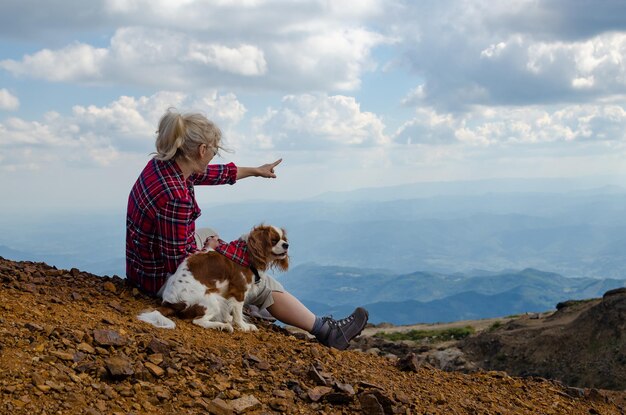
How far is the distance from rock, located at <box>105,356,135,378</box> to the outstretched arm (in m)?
3.90

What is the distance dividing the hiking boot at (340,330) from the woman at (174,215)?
0.01m

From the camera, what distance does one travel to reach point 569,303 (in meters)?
25.4

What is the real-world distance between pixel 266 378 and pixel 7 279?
3.87 meters

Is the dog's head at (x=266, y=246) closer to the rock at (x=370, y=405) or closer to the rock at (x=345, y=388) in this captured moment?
the rock at (x=345, y=388)

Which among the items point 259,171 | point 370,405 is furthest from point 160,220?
point 370,405

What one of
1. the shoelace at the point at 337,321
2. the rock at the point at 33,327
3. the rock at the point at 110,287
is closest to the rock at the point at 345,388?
the shoelace at the point at 337,321

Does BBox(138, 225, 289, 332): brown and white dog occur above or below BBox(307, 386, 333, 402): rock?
above

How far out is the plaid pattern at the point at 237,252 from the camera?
7.54m

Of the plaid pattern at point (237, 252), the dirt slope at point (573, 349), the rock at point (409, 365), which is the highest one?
the plaid pattern at point (237, 252)

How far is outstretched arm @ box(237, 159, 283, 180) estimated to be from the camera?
8766 mm

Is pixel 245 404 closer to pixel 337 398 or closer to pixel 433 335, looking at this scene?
pixel 337 398

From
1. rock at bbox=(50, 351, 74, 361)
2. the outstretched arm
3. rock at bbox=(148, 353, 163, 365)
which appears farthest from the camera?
the outstretched arm

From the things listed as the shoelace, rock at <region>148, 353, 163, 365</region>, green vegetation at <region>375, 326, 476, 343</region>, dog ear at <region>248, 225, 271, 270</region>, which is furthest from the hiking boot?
green vegetation at <region>375, 326, 476, 343</region>

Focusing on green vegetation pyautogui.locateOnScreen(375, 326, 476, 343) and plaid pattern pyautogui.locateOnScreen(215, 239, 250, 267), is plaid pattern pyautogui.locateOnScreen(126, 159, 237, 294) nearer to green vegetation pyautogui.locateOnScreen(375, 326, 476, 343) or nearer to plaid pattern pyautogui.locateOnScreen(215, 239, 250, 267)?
plaid pattern pyautogui.locateOnScreen(215, 239, 250, 267)
